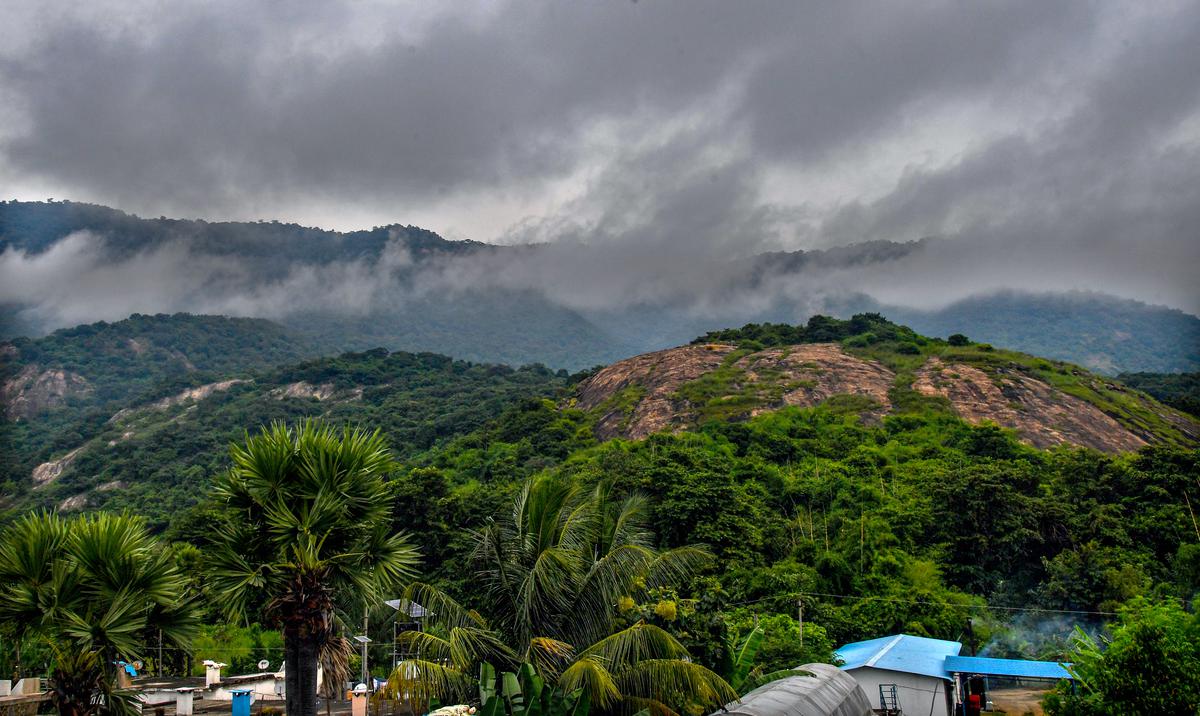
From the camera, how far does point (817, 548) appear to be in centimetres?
3775

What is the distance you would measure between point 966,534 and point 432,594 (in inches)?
1190

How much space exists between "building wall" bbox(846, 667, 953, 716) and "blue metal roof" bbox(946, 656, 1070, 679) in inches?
25.4

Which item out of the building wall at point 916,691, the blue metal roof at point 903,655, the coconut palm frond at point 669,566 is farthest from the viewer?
the blue metal roof at point 903,655

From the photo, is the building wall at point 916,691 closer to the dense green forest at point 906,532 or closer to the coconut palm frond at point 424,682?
the dense green forest at point 906,532

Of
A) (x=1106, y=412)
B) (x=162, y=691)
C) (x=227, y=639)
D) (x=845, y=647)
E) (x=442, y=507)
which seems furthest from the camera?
(x=1106, y=412)

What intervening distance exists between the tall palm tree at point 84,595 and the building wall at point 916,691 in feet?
57.7

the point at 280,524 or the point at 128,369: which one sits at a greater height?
the point at 128,369

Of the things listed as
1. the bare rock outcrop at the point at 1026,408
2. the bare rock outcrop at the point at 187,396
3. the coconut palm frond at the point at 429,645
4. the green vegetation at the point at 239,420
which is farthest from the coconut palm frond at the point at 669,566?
the bare rock outcrop at the point at 187,396

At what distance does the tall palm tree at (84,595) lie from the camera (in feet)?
36.1

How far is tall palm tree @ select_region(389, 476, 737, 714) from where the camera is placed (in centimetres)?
1184

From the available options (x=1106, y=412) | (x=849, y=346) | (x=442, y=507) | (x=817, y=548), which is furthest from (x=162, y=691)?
(x=849, y=346)

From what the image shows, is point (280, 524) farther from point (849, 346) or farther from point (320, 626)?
point (849, 346)

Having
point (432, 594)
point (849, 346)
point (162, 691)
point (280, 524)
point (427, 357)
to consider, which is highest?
point (427, 357)

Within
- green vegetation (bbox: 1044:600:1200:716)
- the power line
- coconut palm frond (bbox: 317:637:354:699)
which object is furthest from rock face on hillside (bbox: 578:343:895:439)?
coconut palm frond (bbox: 317:637:354:699)
